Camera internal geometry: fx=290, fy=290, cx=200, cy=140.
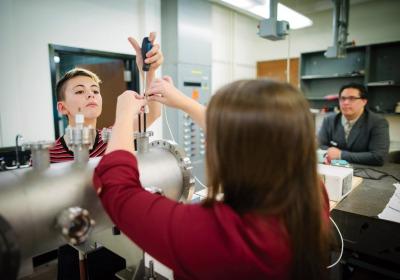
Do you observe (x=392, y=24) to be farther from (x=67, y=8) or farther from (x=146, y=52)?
(x=146, y=52)

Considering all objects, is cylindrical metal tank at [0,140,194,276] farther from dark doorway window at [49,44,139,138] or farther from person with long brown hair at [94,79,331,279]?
dark doorway window at [49,44,139,138]

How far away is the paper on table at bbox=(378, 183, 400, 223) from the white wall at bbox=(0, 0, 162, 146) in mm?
2406

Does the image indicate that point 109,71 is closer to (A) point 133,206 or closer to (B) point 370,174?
(B) point 370,174

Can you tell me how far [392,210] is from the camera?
4.28ft

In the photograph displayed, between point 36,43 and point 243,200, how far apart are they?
2373 mm

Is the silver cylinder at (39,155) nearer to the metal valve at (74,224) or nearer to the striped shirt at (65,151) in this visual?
the metal valve at (74,224)

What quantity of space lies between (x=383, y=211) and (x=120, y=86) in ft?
8.33

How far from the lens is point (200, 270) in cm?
52

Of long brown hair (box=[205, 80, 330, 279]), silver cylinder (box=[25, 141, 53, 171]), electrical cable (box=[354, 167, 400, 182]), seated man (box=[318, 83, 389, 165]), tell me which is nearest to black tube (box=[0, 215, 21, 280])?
silver cylinder (box=[25, 141, 53, 171])

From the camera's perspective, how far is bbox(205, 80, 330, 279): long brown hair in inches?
21.8

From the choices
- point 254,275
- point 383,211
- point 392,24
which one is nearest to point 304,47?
point 392,24

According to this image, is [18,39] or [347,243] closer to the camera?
[347,243]

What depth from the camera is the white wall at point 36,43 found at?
2.12 m

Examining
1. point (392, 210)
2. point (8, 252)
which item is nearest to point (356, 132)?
point (392, 210)
